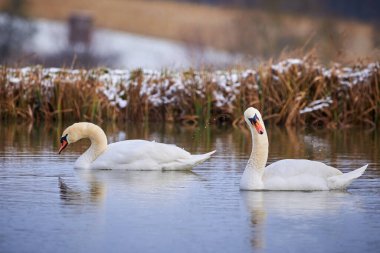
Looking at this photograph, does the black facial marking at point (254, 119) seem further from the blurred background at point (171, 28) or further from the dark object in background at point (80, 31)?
the dark object in background at point (80, 31)

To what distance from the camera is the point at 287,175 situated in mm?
11773

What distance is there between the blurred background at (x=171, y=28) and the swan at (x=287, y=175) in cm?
2919

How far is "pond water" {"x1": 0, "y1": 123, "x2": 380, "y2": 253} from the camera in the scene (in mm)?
9180

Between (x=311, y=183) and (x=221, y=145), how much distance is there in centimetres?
496

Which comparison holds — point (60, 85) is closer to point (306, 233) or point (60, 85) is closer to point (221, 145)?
point (221, 145)

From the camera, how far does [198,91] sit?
2094 centimetres

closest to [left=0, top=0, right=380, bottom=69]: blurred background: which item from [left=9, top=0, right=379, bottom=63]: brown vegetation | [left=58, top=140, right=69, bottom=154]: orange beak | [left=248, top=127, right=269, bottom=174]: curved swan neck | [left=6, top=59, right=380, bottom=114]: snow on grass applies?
[left=9, top=0, right=379, bottom=63]: brown vegetation

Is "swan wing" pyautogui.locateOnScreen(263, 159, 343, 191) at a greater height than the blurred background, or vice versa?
the blurred background

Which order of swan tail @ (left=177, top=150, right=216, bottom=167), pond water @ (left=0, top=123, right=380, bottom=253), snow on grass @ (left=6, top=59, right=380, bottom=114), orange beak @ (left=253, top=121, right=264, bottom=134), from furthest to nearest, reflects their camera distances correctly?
snow on grass @ (left=6, top=59, right=380, bottom=114) < swan tail @ (left=177, top=150, right=216, bottom=167) < orange beak @ (left=253, top=121, right=264, bottom=134) < pond water @ (left=0, top=123, right=380, bottom=253)

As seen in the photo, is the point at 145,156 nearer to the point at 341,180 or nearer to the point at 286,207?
the point at 341,180

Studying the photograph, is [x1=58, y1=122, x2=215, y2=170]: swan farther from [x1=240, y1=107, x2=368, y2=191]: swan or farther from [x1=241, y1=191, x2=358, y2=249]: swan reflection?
[x1=241, y1=191, x2=358, y2=249]: swan reflection

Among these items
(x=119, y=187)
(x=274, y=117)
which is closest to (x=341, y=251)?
(x=119, y=187)

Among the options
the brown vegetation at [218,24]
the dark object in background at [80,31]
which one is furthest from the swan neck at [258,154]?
the dark object in background at [80,31]

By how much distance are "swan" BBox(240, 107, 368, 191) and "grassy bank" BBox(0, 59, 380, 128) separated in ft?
28.0
